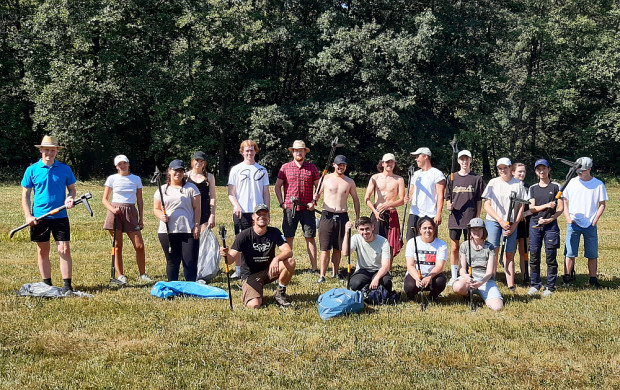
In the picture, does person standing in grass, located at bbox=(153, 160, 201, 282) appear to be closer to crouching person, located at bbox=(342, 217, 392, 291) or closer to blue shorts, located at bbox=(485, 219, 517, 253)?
crouching person, located at bbox=(342, 217, 392, 291)

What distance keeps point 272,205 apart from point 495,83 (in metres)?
18.5

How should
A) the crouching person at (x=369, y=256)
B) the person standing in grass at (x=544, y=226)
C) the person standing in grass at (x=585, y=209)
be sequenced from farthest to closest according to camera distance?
the person standing in grass at (x=585, y=209) < the person standing in grass at (x=544, y=226) < the crouching person at (x=369, y=256)

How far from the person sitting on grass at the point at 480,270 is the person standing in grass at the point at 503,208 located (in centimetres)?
101

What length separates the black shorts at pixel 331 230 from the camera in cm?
966

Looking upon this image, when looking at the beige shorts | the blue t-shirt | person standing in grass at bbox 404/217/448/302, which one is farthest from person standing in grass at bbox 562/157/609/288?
the blue t-shirt

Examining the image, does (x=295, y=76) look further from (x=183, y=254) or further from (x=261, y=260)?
(x=261, y=260)

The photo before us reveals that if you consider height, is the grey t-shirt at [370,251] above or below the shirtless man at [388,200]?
below

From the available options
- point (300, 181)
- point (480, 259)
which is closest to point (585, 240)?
point (480, 259)

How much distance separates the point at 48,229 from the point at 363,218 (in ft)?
13.8

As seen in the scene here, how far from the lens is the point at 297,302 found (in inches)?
320

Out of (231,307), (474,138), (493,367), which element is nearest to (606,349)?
(493,367)

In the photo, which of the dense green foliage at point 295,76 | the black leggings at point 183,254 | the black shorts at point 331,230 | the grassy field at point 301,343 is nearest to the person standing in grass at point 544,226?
the grassy field at point 301,343

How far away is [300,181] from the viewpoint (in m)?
9.98

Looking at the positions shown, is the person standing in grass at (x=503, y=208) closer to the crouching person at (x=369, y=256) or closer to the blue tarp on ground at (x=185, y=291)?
the crouching person at (x=369, y=256)
